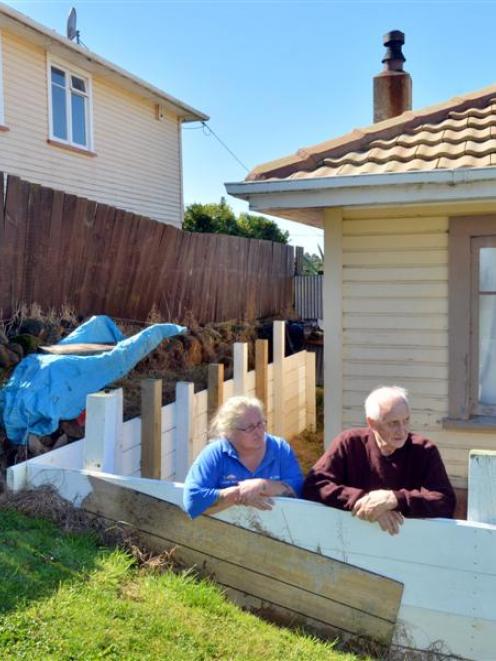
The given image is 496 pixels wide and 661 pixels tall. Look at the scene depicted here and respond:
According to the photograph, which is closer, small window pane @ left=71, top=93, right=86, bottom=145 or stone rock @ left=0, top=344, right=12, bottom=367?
stone rock @ left=0, top=344, right=12, bottom=367

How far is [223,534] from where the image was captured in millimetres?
3244

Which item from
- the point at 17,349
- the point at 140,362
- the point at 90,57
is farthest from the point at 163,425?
the point at 90,57

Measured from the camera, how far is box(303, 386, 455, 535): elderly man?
2.89 meters

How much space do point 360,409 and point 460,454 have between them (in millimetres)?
776

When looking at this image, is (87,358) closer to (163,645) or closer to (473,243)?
(163,645)

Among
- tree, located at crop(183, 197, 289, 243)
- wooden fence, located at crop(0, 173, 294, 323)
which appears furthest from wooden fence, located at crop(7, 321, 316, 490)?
tree, located at crop(183, 197, 289, 243)

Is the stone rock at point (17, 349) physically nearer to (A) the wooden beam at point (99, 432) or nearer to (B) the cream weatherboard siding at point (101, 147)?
(A) the wooden beam at point (99, 432)

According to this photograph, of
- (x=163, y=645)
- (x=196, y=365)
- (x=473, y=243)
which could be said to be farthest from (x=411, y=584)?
(x=196, y=365)

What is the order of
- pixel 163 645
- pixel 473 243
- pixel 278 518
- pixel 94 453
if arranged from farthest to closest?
pixel 473 243 < pixel 94 453 < pixel 278 518 < pixel 163 645

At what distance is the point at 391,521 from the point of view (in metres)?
2.89

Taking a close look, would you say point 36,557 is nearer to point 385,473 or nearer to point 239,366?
point 385,473

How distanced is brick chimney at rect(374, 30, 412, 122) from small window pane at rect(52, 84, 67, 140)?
8330 mm

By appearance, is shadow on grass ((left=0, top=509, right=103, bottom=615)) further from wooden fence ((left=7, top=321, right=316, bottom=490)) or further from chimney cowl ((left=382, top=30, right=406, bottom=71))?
chimney cowl ((left=382, top=30, right=406, bottom=71))

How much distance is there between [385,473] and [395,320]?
2000 mm
